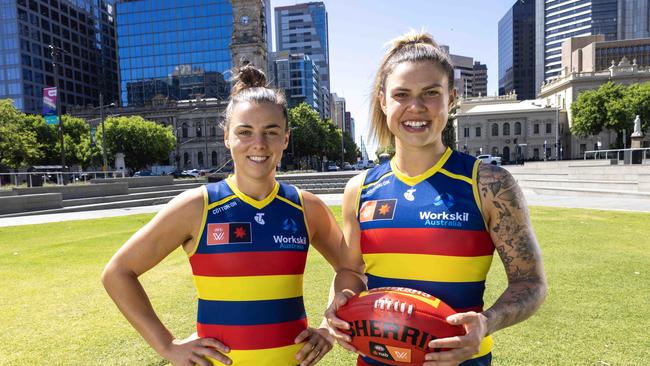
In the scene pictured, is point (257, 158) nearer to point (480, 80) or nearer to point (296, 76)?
point (296, 76)

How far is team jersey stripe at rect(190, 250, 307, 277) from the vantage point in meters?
2.23

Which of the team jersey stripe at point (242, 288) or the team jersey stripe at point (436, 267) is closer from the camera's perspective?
the team jersey stripe at point (436, 267)

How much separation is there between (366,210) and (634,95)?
7805cm

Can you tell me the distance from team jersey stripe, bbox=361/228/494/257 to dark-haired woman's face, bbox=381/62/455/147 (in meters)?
0.47

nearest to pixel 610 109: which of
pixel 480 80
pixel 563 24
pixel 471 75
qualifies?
pixel 563 24

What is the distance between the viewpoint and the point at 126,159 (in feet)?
183

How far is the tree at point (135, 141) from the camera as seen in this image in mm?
54031

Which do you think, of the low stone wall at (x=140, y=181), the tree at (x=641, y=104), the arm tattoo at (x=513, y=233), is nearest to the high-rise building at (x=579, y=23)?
the tree at (x=641, y=104)

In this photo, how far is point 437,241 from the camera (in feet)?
6.64

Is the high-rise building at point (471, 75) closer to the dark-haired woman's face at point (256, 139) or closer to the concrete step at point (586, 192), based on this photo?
the concrete step at point (586, 192)

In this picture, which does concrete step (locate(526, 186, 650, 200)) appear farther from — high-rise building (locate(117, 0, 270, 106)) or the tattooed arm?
high-rise building (locate(117, 0, 270, 106))

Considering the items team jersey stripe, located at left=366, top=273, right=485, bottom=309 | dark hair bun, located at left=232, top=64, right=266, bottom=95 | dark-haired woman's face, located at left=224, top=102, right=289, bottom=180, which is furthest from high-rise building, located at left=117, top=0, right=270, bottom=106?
team jersey stripe, located at left=366, top=273, right=485, bottom=309

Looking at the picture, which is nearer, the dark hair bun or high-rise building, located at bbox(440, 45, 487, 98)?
the dark hair bun

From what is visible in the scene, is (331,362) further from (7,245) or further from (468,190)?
(7,245)
